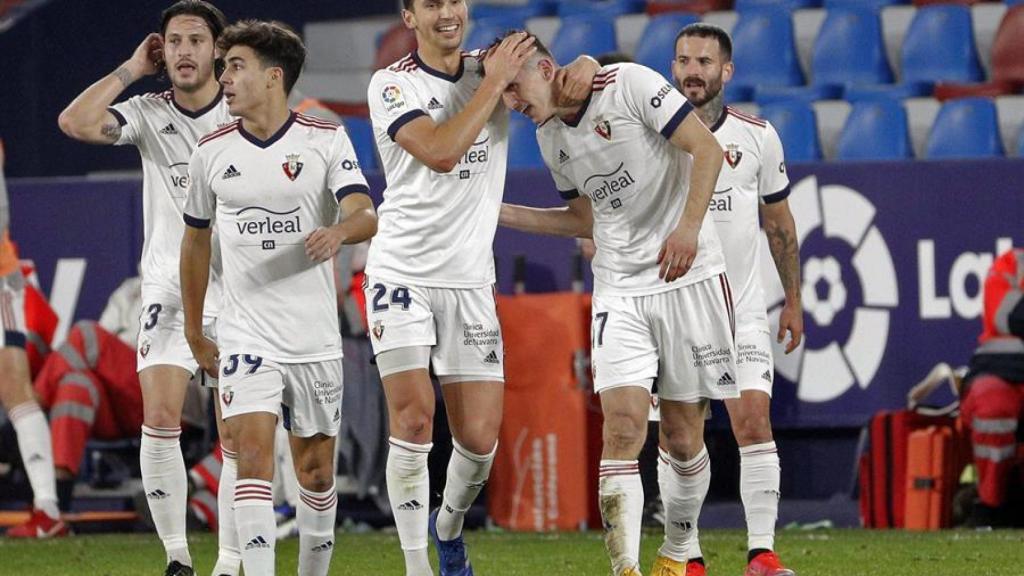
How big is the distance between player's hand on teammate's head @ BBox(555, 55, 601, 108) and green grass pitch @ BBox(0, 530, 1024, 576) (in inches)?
88.4

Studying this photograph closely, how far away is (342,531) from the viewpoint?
10648 millimetres

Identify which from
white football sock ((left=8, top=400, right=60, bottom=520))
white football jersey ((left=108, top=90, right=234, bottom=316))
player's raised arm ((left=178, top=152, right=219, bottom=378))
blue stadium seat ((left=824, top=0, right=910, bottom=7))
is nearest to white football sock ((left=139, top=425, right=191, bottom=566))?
white football jersey ((left=108, top=90, right=234, bottom=316))

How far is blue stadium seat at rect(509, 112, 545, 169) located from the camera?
503 inches

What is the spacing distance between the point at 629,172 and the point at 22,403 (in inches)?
189

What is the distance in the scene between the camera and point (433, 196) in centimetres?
686

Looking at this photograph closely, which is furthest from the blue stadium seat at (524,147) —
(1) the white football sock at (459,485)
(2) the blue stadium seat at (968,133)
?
(1) the white football sock at (459,485)

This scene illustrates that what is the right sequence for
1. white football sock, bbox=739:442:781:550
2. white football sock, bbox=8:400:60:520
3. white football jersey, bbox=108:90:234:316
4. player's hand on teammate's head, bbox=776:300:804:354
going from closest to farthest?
1. white football sock, bbox=739:442:781:550
2. white football jersey, bbox=108:90:234:316
3. player's hand on teammate's head, bbox=776:300:804:354
4. white football sock, bbox=8:400:60:520

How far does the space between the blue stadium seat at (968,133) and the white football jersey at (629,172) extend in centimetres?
560

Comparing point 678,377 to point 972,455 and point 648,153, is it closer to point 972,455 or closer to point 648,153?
point 648,153

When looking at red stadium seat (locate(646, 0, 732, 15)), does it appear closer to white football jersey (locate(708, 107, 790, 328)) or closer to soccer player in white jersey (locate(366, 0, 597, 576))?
white football jersey (locate(708, 107, 790, 328))

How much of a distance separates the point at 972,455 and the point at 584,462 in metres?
2.02

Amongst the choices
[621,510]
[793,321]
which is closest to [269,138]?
[621,510]

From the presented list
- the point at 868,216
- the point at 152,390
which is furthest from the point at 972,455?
the point at 152,390

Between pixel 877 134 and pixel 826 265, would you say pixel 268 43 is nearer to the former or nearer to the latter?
pixel 826 265
